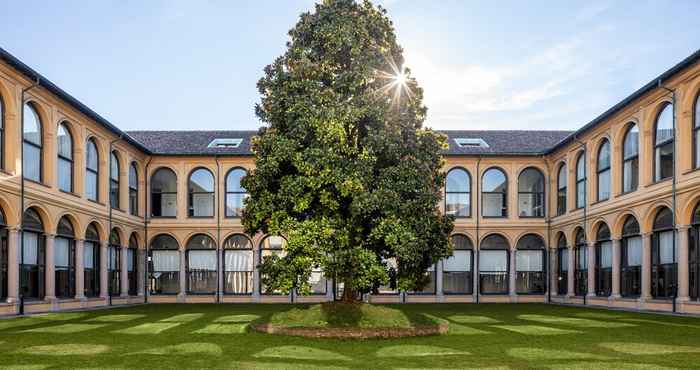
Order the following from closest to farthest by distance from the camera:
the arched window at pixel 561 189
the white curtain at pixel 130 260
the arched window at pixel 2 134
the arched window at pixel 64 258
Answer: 1. the arched window at pixel 2 134
2. the arched window at pixel 64 258
3. the white curtain at pixel 130 260
4. the arched window at pixel 561 189

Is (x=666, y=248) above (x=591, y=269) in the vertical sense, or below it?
above

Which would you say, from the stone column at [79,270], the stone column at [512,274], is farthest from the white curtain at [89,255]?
the stone column at [512,274]

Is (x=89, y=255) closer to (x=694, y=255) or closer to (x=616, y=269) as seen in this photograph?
(x=616, y=269)

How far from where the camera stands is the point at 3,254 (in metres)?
23.1

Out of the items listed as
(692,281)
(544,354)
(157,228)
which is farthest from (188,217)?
(544,354)

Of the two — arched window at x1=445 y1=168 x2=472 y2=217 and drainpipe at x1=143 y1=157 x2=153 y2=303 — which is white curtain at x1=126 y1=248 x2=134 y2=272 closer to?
drainpipe at x1=143 y1=157 x2=153 y2=303

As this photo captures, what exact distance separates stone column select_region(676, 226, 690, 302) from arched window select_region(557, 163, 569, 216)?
1315 centimetres

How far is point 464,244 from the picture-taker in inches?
1578

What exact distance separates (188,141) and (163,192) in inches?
141

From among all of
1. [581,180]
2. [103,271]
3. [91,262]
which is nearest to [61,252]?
[91,262]

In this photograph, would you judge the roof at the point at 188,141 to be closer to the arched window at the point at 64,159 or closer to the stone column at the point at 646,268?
the arched window at the point at 64,159

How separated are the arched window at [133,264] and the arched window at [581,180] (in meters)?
24.4

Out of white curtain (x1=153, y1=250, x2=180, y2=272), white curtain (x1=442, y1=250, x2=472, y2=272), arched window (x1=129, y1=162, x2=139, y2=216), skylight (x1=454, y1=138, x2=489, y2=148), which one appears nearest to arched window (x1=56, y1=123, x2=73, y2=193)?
arched window (x1=129, y1=162, x2=139, y2=216)

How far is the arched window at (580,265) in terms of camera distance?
3359 cm
